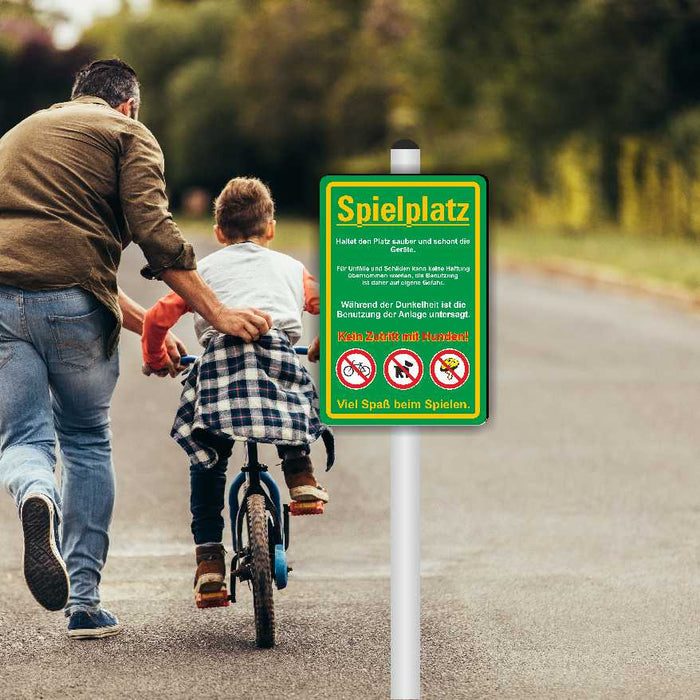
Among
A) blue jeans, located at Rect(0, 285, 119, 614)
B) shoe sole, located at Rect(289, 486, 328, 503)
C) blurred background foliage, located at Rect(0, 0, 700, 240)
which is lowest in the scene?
shoe sole, located at Rect(289, 486, 328, 503)

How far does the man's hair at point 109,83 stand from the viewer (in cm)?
541

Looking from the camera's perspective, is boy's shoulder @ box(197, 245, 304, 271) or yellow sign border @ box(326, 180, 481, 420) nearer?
yellow sign border @ box(326, 180, 481, 420)

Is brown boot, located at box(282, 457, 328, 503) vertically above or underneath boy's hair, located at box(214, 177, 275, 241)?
underneath

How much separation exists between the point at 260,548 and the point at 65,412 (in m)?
0.81

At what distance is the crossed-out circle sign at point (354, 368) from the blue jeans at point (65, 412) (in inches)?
46.8

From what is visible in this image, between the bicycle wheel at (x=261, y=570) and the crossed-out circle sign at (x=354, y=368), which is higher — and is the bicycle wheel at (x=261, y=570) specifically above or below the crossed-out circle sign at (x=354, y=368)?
below

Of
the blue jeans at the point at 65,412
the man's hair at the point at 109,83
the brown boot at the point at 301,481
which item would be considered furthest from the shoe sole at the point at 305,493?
the man's hair at the point at 109,83

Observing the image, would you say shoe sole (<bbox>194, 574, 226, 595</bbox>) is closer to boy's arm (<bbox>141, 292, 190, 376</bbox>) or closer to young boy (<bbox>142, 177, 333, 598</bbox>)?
young boy (<bbox>142, 177, 333, 598</bbox>)

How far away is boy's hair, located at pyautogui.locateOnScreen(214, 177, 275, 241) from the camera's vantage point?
526 cm

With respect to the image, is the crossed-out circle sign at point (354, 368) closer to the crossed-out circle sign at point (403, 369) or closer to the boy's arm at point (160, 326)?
the crossed-out circle sign at point (403, 369)

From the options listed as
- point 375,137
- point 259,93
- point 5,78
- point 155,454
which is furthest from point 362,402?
point 5,78

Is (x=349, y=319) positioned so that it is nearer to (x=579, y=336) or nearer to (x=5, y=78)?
(x=579, y=336)

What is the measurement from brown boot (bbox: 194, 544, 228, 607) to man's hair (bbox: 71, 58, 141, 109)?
1.54m

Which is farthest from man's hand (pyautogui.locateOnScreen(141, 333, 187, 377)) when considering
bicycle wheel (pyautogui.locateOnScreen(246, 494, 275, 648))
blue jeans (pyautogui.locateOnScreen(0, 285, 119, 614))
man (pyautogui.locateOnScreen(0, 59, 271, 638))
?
bicycle wheel (pyautogui.locateOnScreen(246, 494, 275, 648))
